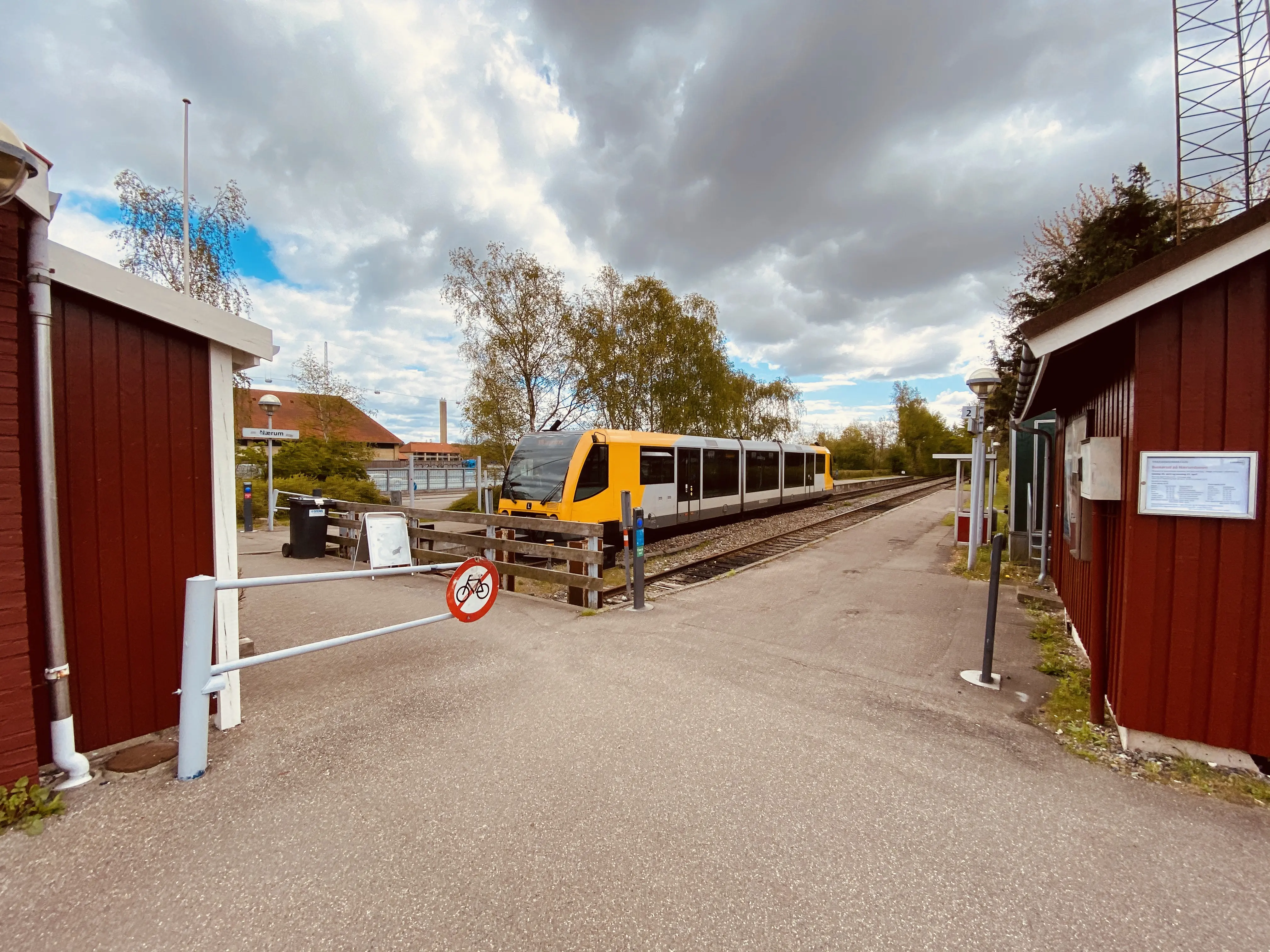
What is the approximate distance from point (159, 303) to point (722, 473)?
12.5 meters

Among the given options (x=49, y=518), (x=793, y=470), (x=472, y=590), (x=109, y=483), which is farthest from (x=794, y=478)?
(x=49, y=518)

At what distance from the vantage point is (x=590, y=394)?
19.5 meters

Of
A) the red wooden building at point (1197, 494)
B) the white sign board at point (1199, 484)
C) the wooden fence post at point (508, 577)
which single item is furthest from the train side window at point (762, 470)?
the white sign board at point (1199, 484)

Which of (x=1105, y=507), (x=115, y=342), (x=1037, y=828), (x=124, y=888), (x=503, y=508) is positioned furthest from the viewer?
(x=503, y=508)

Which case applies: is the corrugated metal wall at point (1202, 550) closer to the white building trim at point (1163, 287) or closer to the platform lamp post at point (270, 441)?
the white building trim at point (1163, 287)

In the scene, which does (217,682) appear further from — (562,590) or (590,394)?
(590,394)

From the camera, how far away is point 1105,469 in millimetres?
3590

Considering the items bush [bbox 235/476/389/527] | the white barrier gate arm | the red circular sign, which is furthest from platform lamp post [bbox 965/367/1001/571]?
bush [bbox 235/476/389/527]

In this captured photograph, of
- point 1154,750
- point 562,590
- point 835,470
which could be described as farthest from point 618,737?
point 835,470

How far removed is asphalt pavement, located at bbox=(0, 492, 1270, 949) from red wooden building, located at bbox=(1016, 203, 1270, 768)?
1.83 ft

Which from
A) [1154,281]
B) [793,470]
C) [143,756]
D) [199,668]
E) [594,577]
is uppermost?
[1154,281]

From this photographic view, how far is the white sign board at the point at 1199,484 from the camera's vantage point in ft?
9.78

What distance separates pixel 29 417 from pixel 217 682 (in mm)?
1646

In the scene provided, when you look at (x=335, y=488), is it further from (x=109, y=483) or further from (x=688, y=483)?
(x=109, y=483)
